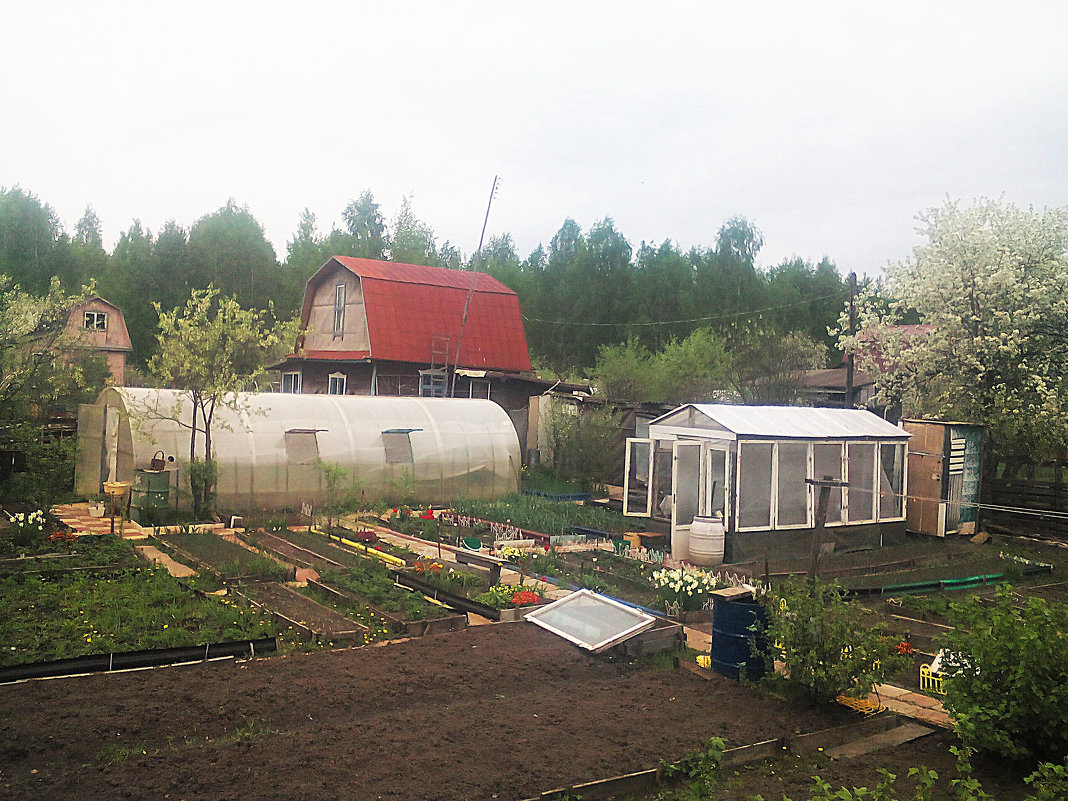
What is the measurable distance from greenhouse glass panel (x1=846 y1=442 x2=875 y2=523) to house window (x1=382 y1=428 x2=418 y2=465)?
9691 mm

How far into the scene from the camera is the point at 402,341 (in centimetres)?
3003

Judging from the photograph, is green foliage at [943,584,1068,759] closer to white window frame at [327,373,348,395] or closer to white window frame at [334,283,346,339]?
white window frame at [327,373,348,395]

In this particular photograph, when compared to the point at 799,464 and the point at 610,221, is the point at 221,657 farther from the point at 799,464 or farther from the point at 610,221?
the point at 610,221

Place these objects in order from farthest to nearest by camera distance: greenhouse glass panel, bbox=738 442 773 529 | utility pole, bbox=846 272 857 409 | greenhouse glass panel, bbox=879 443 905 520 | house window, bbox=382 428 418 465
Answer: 1. utility pole, bbox=846 272 857 409
2. house window, bbox=382 428 418 465
3. greenhouse glass panel, bbox=879 443 905 520
4. greenhouse glass panel, bbox=738 442 773 529

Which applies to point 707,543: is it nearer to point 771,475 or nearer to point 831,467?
point 771,475

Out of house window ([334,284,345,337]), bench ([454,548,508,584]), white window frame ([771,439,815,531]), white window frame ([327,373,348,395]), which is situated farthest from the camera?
house window ([334,284,345,337])

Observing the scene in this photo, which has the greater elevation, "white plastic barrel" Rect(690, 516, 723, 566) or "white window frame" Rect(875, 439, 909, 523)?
"white window frame" Rect(875, 439, 909, 523)

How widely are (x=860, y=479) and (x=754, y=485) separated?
307 centimetres

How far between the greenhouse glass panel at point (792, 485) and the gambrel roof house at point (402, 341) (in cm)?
1443

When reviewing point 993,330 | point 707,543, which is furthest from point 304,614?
point 993,330

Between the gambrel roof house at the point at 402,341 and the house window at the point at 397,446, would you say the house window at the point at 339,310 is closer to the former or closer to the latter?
the gambrel roof house at the point at 402,341

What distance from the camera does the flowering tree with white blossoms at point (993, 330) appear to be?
18.8 meters

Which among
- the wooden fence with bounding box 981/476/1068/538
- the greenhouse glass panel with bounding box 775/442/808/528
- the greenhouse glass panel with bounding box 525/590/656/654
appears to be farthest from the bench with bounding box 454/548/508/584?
the wooden fence with bounding box 981/476/1068/538

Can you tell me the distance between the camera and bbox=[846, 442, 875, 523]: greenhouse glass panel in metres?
15.8
